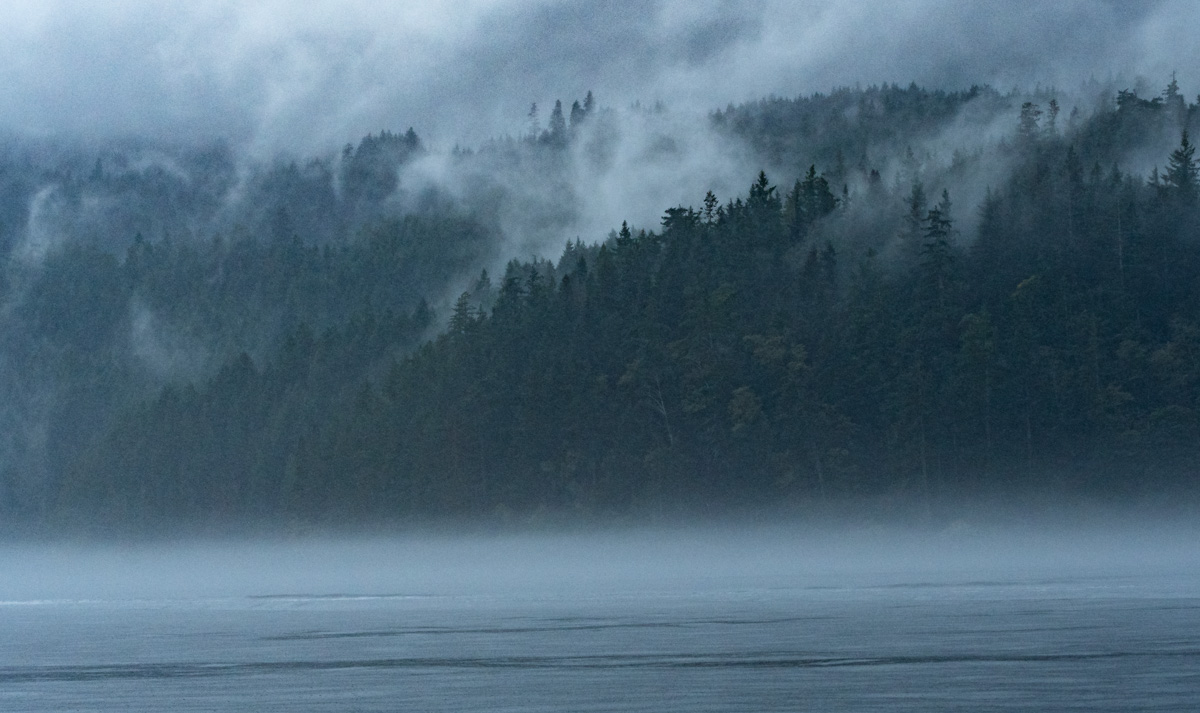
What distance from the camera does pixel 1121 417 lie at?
155 m

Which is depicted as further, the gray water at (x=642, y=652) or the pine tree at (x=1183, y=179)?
the pine tree at (x=1183, y=179)

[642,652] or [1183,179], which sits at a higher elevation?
[1183,179]

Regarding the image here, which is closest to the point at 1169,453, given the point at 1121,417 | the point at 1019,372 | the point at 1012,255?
the point at 1121,417

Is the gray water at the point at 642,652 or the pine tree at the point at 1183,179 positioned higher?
the pine tree at the point at 1183,179

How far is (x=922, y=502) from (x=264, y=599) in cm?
9770

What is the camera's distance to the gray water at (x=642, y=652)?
22.7 metres

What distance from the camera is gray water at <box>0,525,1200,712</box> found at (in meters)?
22.7

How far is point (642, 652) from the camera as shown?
1180 inches

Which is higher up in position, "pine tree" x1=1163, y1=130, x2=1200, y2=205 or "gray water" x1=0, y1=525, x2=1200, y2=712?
"pine tree" x1=1163, y1=130, x2=1200, y2=205

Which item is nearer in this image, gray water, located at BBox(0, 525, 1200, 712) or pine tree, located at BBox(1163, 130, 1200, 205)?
gray water, located at BBox(0, 525, 1200, 712)

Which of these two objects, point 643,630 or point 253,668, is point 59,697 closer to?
point 253,668

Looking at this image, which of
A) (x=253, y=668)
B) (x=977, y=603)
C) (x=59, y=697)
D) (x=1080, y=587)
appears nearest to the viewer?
(x=59, y=697)

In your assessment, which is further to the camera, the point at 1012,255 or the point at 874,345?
the point at 1012,255

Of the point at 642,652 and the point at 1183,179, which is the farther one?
the point at 1183,179
